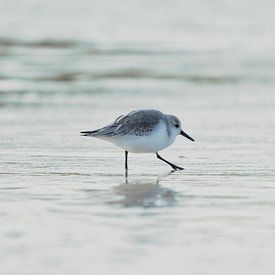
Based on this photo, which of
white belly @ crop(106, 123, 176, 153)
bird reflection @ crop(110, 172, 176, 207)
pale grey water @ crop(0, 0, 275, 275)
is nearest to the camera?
pale grey water @ crop(0, 0, 275, 275)

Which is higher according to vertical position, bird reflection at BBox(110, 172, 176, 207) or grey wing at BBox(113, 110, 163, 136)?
grey wing at BBox(113, 110, 163, 136)

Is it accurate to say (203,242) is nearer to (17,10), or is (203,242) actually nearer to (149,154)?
(149,154)

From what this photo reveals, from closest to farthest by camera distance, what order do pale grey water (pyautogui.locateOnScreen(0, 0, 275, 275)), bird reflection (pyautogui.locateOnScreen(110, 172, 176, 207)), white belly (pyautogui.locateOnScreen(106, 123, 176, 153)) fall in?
pale grey water (pyautogui.locateOnScreen(0, 0, 275, 275))
bird reflection (pyautogui.locateOnScreen(110, 172, 176, 207))
white belly (pyautogui.locateOnScreen(106, 123, 176, 153))

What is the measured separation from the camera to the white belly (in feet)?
26.6

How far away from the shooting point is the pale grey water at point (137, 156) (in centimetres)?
545

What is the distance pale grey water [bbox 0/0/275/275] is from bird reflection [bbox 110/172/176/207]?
1cm

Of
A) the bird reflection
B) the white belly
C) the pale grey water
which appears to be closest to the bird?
the white belly

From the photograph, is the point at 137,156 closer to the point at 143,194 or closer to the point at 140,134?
the point at 140,134

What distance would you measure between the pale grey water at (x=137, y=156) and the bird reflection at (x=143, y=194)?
0.01 metres

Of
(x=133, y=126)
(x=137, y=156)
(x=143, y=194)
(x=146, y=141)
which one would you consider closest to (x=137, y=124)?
(x=133, y=126)

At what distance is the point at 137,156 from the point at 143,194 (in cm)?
180

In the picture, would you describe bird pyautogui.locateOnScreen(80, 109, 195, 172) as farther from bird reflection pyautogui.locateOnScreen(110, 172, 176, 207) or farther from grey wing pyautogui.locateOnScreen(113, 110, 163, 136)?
bird reflection pyautogui.locateOnScreen(110, 172, 176, 207)

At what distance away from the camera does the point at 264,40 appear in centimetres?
1744

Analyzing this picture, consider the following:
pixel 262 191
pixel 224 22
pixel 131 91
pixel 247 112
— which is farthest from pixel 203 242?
pixel 224 22
